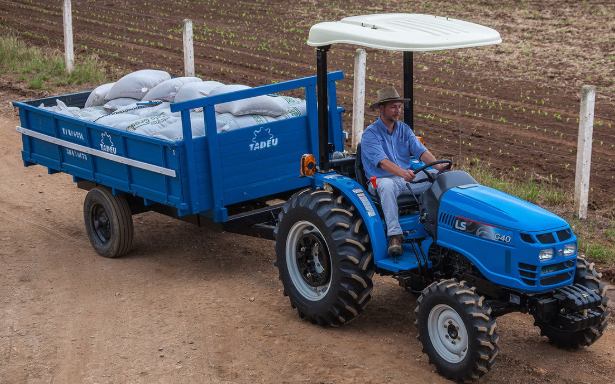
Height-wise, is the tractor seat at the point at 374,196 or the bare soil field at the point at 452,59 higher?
the tractor seat at the point at 374,196

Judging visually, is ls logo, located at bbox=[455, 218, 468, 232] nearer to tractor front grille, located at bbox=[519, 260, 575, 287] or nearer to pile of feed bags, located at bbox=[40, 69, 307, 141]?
tractor front grille, located at bbox=[519, 260, 575, 287]

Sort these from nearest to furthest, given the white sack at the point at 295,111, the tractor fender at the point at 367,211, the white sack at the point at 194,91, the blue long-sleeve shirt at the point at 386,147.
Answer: the tractor fender at the point at 367,211 < the blue long-sleeve shirt at the point at 386,147 < the white sack at the point at 295,111 < the white sack at the point at 194,91

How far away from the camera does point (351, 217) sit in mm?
6230

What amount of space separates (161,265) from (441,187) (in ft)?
11.2

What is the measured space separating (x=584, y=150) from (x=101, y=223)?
17.4ft

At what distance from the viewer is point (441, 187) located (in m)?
5.92

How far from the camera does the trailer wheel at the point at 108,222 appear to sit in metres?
8.12

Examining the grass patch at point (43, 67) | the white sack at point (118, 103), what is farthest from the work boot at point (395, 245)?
the grass patch at point (43, 67)

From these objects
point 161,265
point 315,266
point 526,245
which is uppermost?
point 526,245

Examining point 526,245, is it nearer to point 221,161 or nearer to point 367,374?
point 367,374

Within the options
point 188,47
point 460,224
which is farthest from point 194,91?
point 188,47

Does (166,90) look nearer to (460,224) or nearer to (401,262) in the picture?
(401,262)

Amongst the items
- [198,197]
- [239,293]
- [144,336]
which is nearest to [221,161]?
[198,197]

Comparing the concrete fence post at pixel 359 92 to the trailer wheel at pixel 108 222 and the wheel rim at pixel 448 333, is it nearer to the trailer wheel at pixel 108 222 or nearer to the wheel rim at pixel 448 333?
the trailer wheel at pixel 108 222
